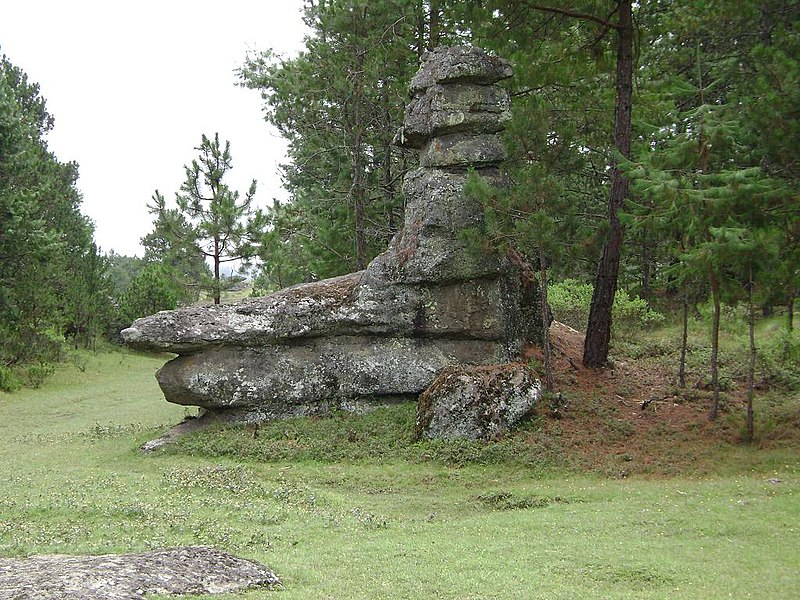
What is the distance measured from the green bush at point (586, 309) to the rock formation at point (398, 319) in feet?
22.1

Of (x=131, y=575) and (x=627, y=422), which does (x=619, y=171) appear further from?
(x=131, y=575)

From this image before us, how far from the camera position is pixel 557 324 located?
20.7 metres

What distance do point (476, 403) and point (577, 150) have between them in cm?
572

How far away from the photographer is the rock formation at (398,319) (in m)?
15.8

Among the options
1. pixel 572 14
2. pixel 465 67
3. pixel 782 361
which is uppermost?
pixel 572 14

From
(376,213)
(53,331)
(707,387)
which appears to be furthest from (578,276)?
(53,331)

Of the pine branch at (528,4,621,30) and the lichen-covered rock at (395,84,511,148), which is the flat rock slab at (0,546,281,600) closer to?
the lichen-covered rock at (395,84,511,148)

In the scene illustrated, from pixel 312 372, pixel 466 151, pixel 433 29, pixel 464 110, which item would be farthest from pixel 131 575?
pixel 433 29

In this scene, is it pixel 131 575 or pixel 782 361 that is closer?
pixel 131 575

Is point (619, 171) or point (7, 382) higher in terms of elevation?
point (619, 171)

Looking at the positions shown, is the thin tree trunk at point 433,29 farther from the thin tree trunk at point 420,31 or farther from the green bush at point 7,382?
the green bush at point 7,382

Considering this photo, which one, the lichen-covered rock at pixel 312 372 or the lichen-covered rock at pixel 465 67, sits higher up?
the lichen-covered rock at pixel 465 67

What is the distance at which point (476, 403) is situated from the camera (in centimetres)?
1380

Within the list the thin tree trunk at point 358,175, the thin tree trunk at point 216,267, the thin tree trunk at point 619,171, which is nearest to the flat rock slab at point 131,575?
the thin tree trunk at point 619,171
